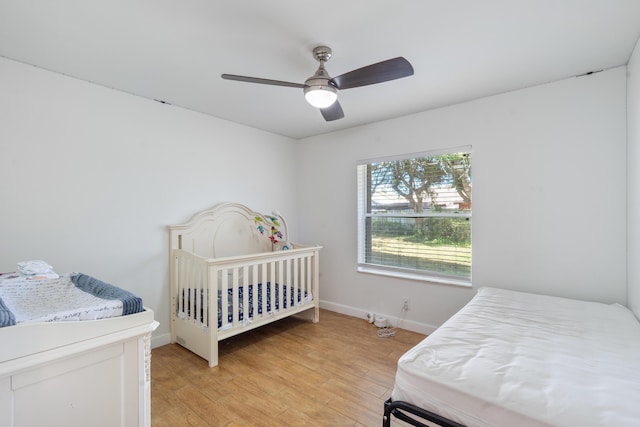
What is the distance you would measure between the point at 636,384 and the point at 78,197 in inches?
135

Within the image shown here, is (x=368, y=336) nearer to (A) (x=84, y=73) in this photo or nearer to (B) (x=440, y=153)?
(B) (x=440, y=153)

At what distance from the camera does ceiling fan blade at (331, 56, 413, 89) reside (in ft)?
5.06

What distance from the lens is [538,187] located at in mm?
2391

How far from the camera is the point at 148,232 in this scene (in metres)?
2.65

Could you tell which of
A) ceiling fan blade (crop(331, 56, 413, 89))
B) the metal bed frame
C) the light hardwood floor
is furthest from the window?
the metal bed frame

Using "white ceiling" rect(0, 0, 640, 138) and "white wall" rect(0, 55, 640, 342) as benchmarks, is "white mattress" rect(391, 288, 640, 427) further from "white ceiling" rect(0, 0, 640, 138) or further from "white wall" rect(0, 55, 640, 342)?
"white ceiling" rect(0, 0, 640, 138)

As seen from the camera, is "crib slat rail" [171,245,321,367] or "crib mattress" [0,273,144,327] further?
"crib slat rail" [171,245,321,367]

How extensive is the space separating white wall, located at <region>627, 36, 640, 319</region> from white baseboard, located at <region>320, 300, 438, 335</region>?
1.53m

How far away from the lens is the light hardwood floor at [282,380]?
1.75m

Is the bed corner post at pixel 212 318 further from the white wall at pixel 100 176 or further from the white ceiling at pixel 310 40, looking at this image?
the white ceiling at pixel 310 40

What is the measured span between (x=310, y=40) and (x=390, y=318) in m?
2.81

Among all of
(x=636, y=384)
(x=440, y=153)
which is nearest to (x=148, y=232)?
(x=440, y=153)

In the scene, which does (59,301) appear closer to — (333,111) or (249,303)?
(249,303)

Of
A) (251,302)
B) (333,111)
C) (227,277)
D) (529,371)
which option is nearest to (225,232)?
(227,277)
